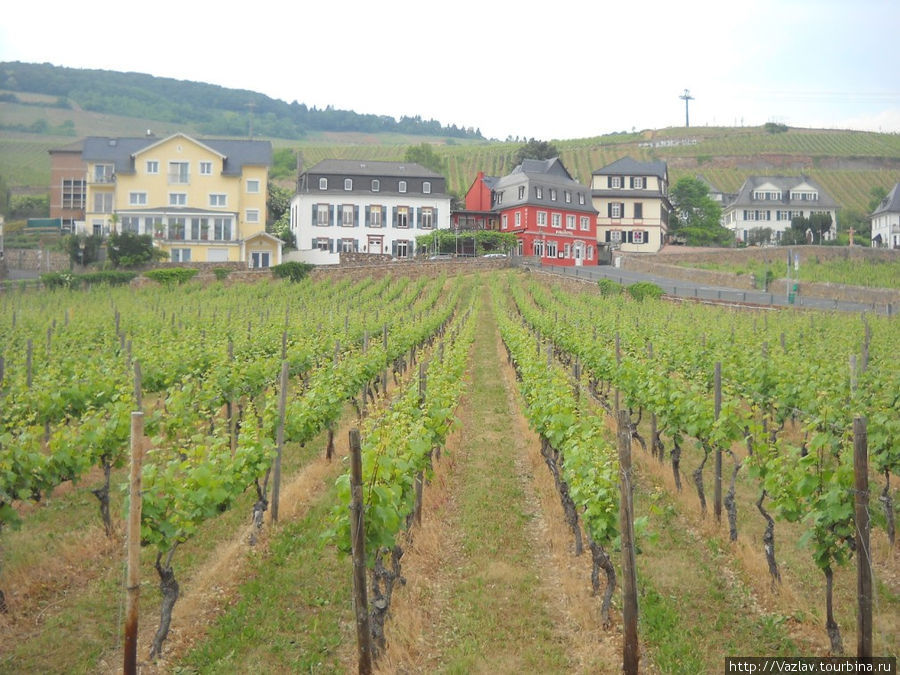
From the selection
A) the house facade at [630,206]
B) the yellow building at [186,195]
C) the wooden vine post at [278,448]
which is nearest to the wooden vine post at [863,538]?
the wooden vine post at [278,448]

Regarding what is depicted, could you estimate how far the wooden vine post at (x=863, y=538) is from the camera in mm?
5930

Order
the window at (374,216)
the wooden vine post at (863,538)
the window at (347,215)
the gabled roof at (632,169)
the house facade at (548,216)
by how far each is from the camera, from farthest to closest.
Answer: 1. the gabled roof at (632,169)
2. the house facade at (548,216)
3. the window at (374,216)
4. the window at (347,215)
5. the wooden vine post at (863,538)

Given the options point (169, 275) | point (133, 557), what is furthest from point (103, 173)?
point (133, 557)

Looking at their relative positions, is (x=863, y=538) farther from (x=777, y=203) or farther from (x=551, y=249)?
(x=777, y=203)

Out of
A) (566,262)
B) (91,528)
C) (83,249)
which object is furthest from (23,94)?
(91,528)

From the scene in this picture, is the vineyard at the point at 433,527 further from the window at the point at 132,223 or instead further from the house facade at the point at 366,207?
the house facade at the point at 366,207

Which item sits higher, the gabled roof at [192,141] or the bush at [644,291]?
the gabled roof at [192,141]

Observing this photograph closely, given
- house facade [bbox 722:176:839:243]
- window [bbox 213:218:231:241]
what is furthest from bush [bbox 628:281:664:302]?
house facade [bbox 722:176:839:243]

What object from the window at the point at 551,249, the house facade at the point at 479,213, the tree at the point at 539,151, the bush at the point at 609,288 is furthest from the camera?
the tree at the point at 539,151

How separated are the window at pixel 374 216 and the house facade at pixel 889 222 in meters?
43.6

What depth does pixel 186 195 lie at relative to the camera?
52.5 meters

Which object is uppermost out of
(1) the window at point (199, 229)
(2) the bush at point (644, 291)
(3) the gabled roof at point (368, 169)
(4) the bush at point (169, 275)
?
(3) the gabled roof at point (368, 169)

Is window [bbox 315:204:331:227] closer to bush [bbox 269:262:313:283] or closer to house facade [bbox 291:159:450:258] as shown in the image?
house facade [bbox 291:159:450:258]

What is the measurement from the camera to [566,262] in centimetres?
5803
